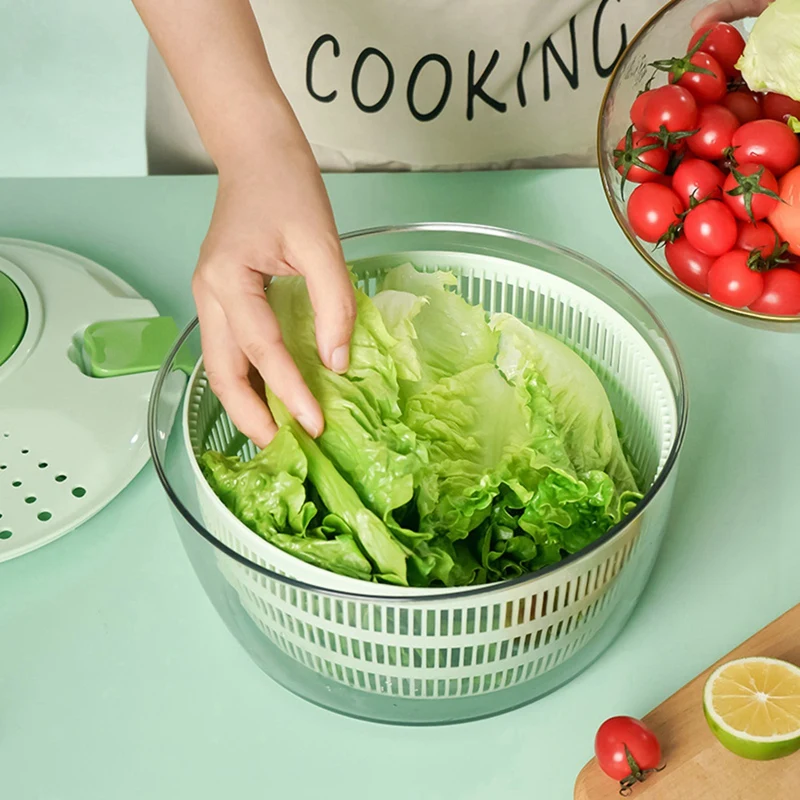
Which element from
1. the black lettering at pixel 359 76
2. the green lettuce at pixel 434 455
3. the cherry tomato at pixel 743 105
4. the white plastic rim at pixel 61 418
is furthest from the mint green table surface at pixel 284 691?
the black lettering at pixel 359 76

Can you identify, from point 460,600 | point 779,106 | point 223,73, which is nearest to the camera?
point 460,600

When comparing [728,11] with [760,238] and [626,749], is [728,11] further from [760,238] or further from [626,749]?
[626,749]

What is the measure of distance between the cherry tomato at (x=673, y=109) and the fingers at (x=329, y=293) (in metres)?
0.37

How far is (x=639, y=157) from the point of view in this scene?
104cm

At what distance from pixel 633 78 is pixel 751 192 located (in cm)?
22

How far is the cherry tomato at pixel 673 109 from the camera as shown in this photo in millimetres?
999

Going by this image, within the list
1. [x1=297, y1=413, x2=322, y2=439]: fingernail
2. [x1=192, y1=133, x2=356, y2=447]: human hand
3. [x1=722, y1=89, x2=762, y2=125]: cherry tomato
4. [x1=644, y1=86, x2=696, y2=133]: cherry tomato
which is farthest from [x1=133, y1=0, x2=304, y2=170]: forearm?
[x1=722, y1=89, x2=762, y2=125]: cherry tomato

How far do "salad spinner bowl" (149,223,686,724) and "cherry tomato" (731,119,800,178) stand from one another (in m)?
0.19

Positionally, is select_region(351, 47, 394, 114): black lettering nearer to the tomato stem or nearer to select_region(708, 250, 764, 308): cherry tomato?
select_region(708, 250, 764, 308): cherry tomato

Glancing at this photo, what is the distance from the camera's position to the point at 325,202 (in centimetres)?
91

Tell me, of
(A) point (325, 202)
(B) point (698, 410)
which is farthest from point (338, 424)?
(B) point (698, 410)

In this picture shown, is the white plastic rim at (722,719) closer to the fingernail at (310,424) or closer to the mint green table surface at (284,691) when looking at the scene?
the mint green table surface at (284,691)

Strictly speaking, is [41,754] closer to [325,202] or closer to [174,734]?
[174,734]

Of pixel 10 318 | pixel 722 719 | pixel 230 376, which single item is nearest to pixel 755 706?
pixel 722 719
